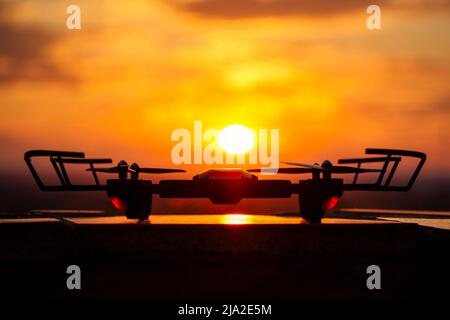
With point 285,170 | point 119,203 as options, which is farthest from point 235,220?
point 119,203

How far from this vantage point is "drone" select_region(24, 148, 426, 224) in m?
13.8

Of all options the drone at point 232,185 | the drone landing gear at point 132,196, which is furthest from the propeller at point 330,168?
the drone landing gear at point 132,196

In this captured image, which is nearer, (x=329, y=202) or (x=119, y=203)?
(x=329, y=202)

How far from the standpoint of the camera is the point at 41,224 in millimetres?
12656

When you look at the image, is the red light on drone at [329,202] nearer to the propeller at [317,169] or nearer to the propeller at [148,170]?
the propeller at [317,169]

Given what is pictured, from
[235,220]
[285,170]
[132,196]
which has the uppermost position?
[285,170]

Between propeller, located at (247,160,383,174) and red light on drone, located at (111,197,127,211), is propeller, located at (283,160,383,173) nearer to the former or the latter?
propeller, located at (247,160,383,174)

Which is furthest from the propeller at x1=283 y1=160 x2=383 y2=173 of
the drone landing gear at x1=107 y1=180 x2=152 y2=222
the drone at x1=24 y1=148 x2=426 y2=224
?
the drone landing gear at x1=107 y1=180 x2=152 y2=222

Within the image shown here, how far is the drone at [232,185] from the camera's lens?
1382 centimetres

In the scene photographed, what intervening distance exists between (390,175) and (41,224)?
7.30m

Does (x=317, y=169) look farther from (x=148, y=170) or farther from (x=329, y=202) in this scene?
(x=148, y=170)

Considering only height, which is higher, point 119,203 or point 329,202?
point 119,203

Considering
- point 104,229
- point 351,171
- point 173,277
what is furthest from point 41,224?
point 351,171

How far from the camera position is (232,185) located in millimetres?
13812
